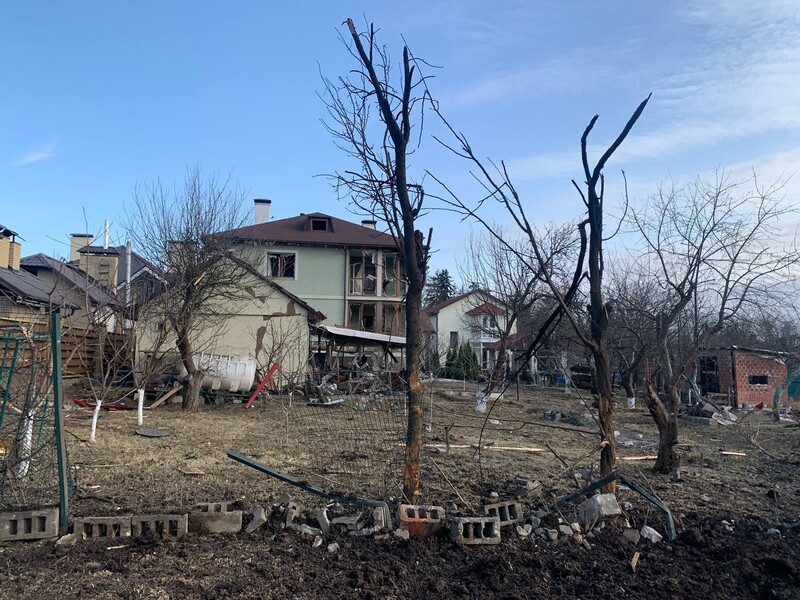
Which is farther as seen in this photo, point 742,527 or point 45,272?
point 45,272

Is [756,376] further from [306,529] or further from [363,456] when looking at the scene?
[306,529]

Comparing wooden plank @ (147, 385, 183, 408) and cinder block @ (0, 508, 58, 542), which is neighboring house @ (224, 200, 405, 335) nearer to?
wooden plank @ (147, 385, 183, 408)

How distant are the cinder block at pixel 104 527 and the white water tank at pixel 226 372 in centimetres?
1307

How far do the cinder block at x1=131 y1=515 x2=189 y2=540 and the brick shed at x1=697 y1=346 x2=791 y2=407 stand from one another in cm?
2367

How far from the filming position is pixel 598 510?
504cm

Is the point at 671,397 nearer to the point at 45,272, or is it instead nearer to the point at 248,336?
the point at 248,336

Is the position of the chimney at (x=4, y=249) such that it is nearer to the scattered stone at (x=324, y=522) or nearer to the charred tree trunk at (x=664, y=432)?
→ the scattered stone at (x=324, y=522)

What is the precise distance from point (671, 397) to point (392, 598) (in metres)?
6.99

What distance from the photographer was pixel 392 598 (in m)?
3.83

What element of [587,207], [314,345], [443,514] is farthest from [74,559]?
[314,345]

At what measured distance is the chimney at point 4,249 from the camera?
1073 inches

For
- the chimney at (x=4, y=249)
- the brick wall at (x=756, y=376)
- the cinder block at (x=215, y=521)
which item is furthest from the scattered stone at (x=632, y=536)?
the chimney at (x=4, y=249)

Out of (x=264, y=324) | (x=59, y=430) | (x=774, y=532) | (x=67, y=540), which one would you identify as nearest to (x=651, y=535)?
(x=774, y=532)

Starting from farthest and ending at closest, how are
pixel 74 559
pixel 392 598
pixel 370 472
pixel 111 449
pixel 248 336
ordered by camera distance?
pixel 248 336 < pixel 111 449 < pixel 370 472 < pixel 74 559 < pixel 392 598
